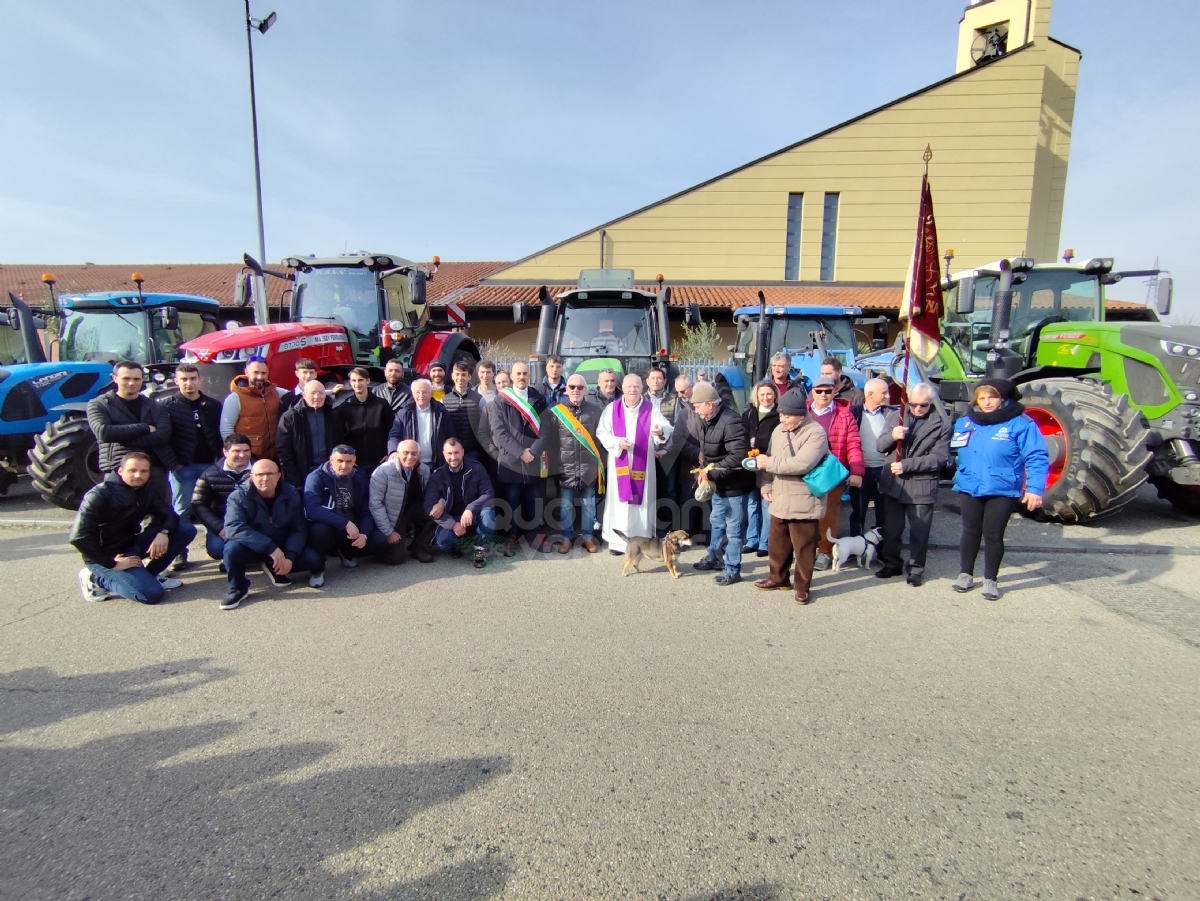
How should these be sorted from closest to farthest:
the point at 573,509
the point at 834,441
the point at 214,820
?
the point at 214,820 < the point at 834,441 < the point at 573,509

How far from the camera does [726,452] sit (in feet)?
16.3

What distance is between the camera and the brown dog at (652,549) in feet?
16.7

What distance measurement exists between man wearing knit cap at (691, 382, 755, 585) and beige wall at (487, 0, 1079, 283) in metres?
16.3

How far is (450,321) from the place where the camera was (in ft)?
33.8

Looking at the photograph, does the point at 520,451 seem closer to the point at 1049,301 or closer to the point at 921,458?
the point at 921,458

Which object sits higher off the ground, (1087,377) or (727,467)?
(1087,377)

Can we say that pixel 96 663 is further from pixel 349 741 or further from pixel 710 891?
pixel 710 891

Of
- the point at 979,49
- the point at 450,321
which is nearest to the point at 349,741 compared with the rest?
the point at 450,321

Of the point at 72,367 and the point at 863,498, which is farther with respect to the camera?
the point at 72,367

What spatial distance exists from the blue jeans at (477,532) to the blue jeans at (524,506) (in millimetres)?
241

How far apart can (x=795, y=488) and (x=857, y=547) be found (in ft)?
3.46

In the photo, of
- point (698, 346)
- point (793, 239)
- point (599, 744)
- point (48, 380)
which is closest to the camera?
point (599, 744)

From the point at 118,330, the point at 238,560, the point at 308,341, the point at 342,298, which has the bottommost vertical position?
the point at 238,560

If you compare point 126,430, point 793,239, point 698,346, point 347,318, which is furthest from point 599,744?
point 793,239
